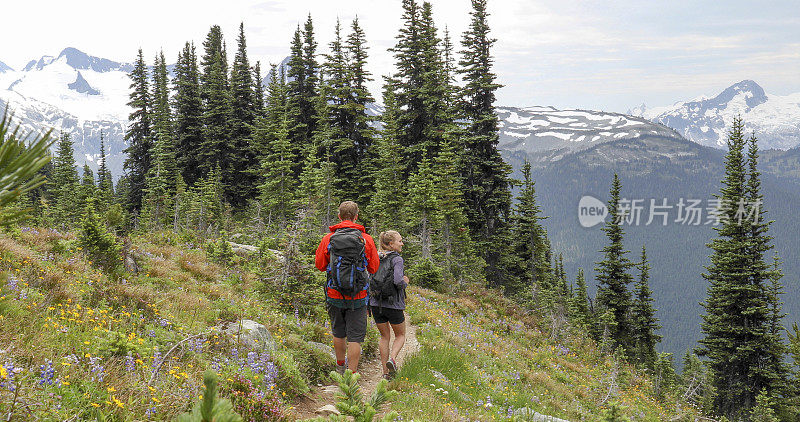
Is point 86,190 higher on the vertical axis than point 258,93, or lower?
lower

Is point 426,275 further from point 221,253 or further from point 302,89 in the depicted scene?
point 302,89

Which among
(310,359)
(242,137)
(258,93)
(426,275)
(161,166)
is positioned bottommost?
(426,275)

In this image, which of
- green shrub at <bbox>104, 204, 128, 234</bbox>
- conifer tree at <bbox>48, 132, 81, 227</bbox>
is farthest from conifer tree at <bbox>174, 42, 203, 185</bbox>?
green shrub at <bbox>104, 204, 128, 234</bbox>

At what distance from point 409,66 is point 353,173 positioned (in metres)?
8.67

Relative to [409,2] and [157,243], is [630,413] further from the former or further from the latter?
[409,2]

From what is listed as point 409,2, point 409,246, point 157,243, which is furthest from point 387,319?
point 409,2

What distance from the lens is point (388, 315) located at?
664 cm

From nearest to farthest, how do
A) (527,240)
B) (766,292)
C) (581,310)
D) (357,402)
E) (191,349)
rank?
(357,402) → (191,349) → (766,292) → (527,240) → (581,310)

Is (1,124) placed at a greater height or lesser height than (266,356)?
greater

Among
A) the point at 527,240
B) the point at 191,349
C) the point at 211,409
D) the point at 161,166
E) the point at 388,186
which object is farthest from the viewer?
the point at 161,166

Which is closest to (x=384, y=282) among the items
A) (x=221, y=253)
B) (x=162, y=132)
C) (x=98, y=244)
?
(x=98, y=244)

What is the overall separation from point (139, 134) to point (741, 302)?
53.9 metres

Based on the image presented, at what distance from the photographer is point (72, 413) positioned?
3.23 m

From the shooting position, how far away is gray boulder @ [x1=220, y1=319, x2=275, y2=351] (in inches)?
229
